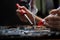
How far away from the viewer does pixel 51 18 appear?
1.50ft

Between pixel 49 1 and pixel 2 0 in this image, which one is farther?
pixel 49 1

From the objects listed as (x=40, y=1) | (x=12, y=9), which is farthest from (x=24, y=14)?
(x=40, y=1)

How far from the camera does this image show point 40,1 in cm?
77

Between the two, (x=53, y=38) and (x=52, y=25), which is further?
(x=52, y=25)

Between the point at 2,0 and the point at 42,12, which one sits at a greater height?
the point at 2,0

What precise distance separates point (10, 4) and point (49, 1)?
0.30 meters

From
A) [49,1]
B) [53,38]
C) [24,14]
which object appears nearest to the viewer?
[53,38]

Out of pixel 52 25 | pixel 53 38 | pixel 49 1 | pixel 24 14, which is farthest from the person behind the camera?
pixel 49 1

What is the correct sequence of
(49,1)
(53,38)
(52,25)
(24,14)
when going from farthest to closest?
(49,1) < (24,14) < (52,25) < (53,38)

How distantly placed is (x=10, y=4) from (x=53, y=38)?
0.26 metres

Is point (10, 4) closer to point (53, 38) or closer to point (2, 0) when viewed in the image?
point (2, 0)

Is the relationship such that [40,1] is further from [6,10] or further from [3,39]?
[3,39]

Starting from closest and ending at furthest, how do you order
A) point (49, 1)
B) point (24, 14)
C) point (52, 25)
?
point (52, 25), point (24, 14), point (49, 1)

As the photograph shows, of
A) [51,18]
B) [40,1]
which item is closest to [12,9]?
[51,18]
